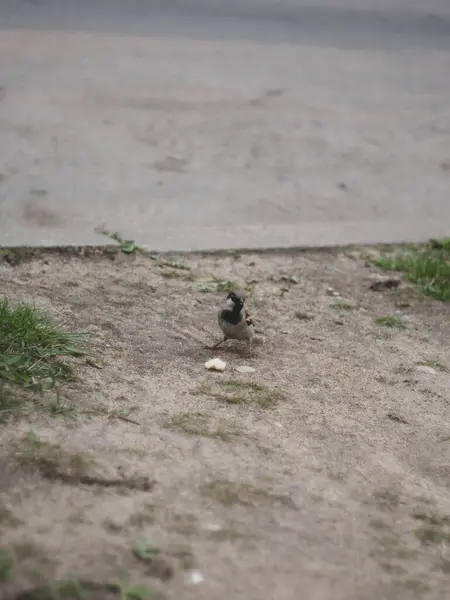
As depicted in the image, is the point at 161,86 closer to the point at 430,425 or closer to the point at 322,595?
the point at 430,425

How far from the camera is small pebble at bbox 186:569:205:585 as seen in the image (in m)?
2.31

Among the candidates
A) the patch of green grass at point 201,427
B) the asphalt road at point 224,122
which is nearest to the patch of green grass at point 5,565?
the patch of green grass at point 201,427

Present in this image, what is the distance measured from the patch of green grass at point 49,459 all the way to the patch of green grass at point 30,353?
0.93 feet

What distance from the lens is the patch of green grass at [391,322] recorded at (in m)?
4.91

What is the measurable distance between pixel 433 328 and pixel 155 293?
5.76 ft

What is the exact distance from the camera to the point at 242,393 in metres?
3.70

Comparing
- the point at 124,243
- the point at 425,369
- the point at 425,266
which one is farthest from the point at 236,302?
the point at 425,266

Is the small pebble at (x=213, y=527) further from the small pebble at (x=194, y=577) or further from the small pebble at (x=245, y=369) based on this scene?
the small pebble at (x=245, y=369)

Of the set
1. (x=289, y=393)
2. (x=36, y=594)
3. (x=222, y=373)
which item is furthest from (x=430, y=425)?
(x=36, y=594)

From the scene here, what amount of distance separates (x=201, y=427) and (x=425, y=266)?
9.85 ft

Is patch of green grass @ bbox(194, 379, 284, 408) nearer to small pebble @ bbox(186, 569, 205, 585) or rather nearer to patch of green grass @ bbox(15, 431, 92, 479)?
patch of green grass @ bbox(15, 431, 92, 479)

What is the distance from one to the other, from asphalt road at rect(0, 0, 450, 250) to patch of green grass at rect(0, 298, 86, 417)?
5.92ft

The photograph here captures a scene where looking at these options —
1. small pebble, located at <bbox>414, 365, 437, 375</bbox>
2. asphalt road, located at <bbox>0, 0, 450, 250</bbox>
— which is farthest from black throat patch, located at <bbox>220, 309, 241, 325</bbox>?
asphalt road, located at <bbox>0, 0, 450, 250</bbox>

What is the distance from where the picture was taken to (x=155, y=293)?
4980 mm
